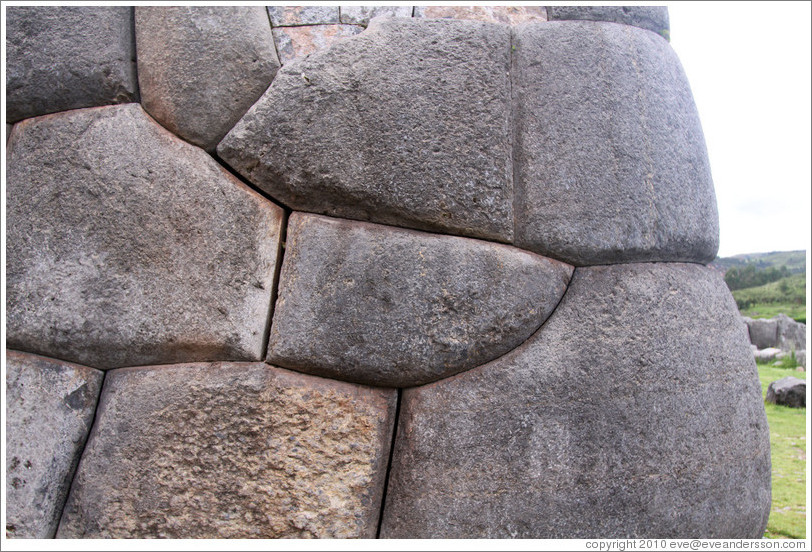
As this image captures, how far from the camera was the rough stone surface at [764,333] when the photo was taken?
37.3 ft

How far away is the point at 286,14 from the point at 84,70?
70cm

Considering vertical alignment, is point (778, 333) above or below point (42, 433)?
below

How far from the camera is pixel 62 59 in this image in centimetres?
170

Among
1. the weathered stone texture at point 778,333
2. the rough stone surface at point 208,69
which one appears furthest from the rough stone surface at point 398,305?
the weathered stone texture at point 778,333

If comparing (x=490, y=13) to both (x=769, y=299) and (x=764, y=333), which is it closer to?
(x=764, y=333)

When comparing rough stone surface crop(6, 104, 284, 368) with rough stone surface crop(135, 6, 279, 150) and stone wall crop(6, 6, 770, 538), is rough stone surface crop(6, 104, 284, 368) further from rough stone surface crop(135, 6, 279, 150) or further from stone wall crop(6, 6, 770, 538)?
rough stone surface crop(135, 6, 279, 150)

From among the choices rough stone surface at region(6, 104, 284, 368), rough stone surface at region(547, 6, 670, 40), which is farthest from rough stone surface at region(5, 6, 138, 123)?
rough stone surface at region(547, 6, 670, 40)

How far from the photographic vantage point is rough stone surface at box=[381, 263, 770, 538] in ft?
4.98

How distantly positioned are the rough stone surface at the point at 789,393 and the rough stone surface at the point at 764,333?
700cm

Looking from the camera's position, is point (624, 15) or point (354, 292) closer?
point (354, 292)

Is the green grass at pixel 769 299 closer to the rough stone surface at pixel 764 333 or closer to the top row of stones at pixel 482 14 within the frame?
the rough stone surface at pixel 764 333

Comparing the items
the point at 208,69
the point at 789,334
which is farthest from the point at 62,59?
the point at 789,334

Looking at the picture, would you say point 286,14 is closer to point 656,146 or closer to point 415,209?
point 415,209

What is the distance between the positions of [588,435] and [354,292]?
0.83 metres
